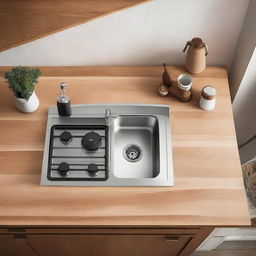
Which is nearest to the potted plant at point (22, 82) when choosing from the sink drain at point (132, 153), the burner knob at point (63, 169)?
the burner knob at point (63, 169)

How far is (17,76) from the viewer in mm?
1490

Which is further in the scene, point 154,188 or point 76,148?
point 76,148

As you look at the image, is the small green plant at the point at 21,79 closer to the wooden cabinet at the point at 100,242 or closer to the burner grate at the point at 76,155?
the burner grate at the point at 76,155

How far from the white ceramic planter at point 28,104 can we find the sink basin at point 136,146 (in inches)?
15.0

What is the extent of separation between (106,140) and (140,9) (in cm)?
59

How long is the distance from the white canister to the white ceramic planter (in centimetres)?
76

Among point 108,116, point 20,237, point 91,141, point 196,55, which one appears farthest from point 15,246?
point 196,55

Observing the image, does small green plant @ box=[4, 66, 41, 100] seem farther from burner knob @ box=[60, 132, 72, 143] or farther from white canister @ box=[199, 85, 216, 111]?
white canister @ box=[199, 85, 216, 111]

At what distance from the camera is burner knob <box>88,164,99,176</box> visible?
152 cm

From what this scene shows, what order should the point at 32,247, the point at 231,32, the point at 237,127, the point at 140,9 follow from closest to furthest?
the point at 140,9, the point at 231,32, the point at 32,247, the point at 237,127

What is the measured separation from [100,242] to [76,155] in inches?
18.7

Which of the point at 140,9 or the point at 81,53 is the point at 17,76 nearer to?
the point at 81,53

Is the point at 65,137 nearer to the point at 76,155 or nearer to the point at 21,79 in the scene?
the point at 76,155

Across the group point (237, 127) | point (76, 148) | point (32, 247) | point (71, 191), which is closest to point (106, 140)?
point (76, 148)
